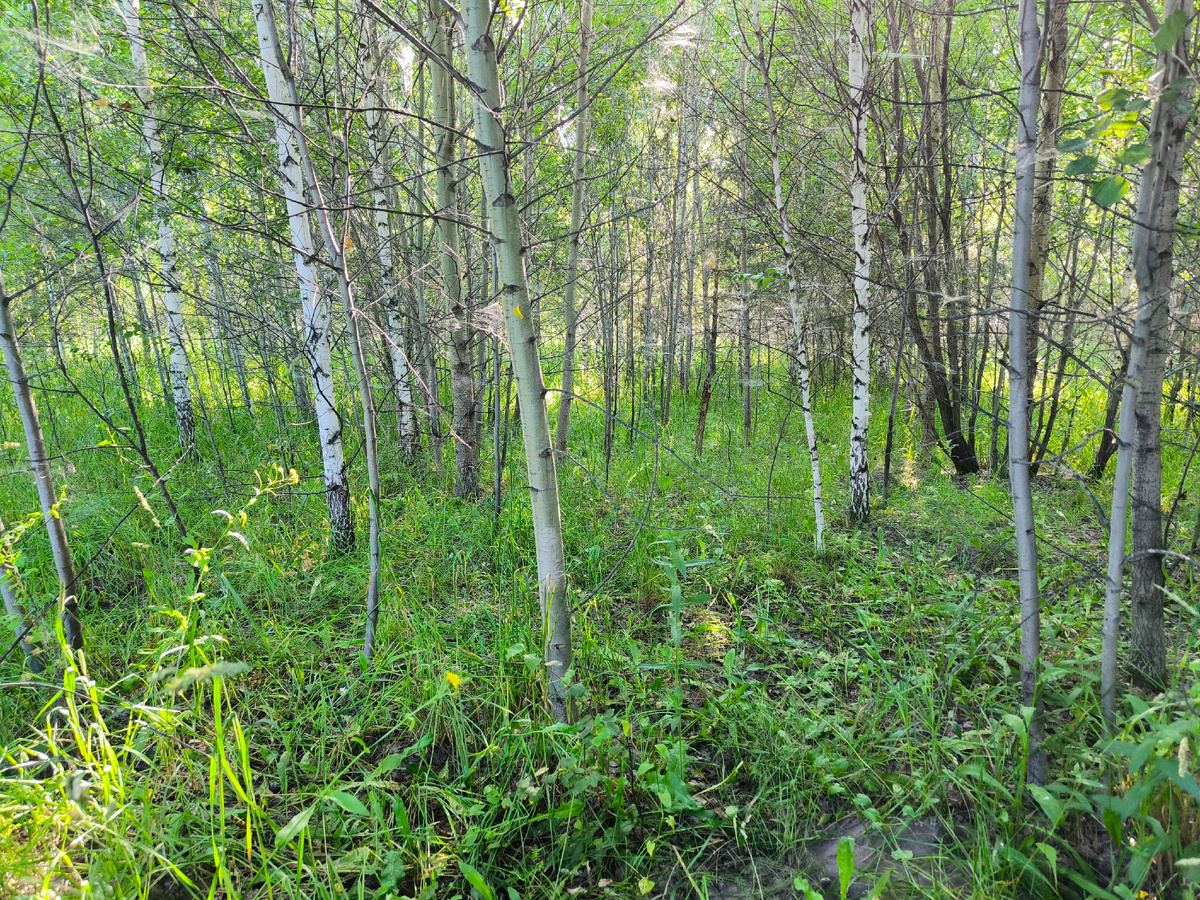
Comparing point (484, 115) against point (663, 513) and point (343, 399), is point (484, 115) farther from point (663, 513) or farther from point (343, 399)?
point (343, 399)

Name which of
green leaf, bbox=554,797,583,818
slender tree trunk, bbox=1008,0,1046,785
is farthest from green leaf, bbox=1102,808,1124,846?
green leaf, bbox=554,797,583,818

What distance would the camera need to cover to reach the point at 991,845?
1.82m

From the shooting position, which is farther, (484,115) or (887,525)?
(887,525)

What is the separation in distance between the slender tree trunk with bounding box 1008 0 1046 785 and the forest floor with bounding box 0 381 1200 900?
0.07m

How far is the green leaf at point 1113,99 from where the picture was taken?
1340mm

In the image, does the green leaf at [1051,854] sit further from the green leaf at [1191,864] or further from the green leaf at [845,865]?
the green leaf at [845,865]

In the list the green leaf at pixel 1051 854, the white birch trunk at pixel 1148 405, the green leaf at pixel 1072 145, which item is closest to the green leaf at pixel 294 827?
the green leaf at pixel 1051 854

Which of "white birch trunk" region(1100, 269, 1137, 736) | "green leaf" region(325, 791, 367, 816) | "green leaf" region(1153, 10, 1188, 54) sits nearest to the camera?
"green leaf" region(1153, 10, 1188, 54)

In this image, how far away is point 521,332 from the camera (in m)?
1.99

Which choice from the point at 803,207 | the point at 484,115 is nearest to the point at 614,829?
the point at 484,115

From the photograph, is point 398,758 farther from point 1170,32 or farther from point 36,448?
point 1170,32

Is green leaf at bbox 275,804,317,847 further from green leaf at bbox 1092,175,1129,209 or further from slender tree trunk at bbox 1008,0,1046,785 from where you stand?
green leaf at bbox 1092,175,1129,209

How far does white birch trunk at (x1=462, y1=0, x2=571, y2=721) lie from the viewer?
1.87m

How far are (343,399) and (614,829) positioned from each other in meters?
6.55
